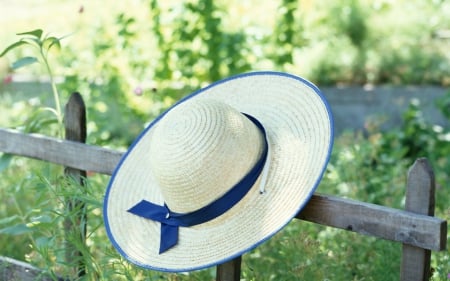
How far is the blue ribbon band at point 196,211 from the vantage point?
2455mm

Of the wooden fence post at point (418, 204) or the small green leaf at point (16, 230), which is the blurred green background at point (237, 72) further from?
the wooden fence post at point (418, 204)

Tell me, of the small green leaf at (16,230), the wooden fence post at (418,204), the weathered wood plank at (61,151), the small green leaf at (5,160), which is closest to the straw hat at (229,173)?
the wooden fence post at (418,204)

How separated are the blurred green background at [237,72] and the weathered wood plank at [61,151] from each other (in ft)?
0.22

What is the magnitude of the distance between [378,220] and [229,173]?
46 centimetres

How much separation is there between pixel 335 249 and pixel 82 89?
272cm

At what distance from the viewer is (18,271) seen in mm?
3113

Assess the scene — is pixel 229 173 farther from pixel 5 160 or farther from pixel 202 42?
pixel 202 42

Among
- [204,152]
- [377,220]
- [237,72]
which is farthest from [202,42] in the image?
[377,220]

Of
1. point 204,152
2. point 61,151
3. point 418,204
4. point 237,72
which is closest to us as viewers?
point 418,204

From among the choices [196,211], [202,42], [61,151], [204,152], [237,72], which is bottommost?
[196,211]

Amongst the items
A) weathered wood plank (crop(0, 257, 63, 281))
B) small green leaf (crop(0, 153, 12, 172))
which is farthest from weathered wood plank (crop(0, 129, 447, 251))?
small green leaf (crop(0, 153, 12, 172))

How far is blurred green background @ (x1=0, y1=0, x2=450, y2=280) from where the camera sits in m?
3.03

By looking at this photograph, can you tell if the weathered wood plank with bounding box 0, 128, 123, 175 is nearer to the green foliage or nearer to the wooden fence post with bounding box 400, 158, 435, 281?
the wooden fence post with bounding box 400, 158, 435, 281

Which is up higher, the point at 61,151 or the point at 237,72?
the point at 237,72
